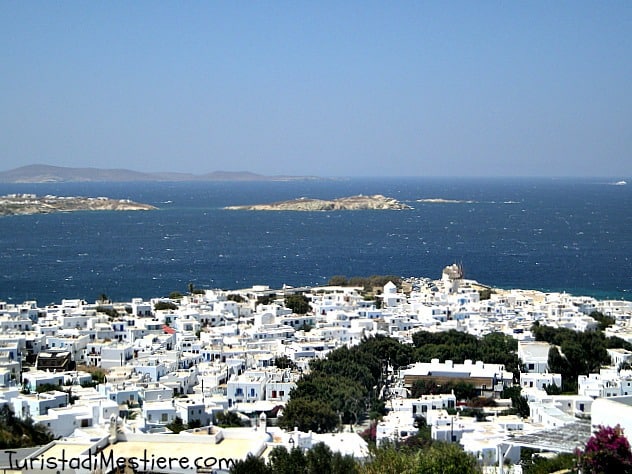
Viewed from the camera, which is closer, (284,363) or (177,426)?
(177,426)

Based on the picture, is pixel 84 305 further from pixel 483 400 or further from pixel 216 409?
pixel 483 400

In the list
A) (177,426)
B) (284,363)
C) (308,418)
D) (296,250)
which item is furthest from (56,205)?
(308,418)

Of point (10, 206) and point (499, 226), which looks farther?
point (10, 206)

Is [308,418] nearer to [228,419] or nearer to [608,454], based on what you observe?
[228,419]

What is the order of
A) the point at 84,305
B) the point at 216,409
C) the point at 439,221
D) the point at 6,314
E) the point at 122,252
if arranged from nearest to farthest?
the point at 216,409 < the point at 6,314 < the point at 84,305 < the point at 122,252 < the point at 439,221

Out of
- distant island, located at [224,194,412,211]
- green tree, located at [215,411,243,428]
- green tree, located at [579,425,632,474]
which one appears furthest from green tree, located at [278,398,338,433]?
distant island, located at [224,194,412,211]

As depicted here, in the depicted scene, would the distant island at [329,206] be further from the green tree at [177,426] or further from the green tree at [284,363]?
the green tree at [177,426]

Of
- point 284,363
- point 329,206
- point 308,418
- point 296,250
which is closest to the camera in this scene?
point 308,418

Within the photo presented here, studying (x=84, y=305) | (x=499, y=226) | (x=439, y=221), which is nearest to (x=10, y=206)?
(x=439, y=221)
